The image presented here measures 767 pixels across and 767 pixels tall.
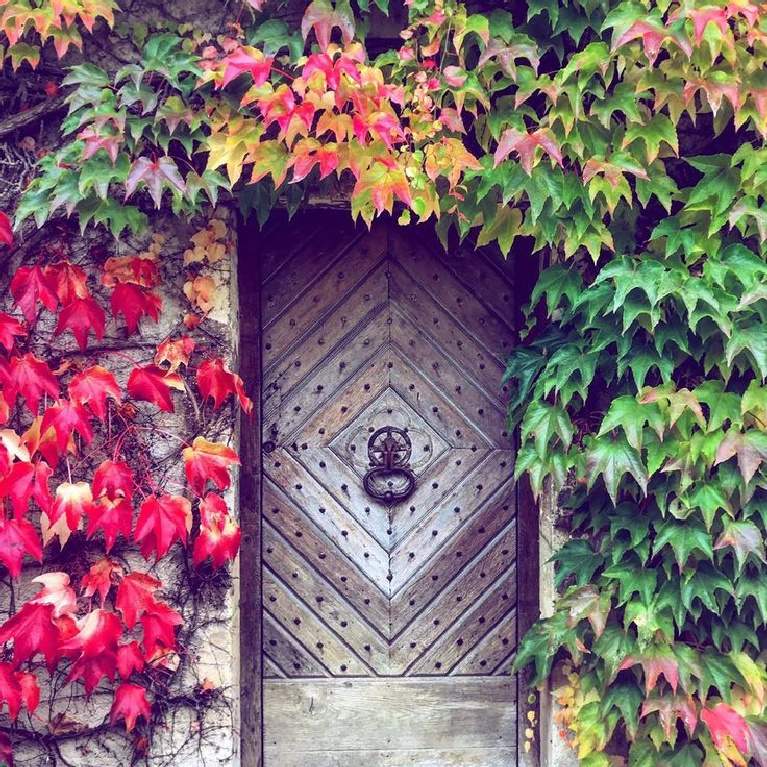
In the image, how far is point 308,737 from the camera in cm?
304

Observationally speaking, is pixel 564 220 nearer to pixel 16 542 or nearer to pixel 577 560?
pixel 577 560

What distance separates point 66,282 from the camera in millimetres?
2680

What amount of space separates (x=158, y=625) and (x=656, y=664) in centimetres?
143

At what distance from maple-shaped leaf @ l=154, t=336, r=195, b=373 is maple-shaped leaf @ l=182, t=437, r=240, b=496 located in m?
0.25

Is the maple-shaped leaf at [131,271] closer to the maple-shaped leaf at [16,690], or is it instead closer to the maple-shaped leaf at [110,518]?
the maple-shaped leaf at [110,518]

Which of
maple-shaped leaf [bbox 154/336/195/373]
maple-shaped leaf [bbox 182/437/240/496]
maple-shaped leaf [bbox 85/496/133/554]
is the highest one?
maple-shaped leaf [bbox 154/336/195/373]

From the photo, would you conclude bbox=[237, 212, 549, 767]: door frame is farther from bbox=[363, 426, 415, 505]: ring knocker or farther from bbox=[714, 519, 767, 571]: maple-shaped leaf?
bbox=[714, 519, 767, 571]: maple-shaped leaf

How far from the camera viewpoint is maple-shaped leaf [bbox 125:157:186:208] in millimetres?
2525

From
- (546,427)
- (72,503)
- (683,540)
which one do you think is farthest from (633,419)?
(72,503)

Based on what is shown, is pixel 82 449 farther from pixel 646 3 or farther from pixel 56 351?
pixel 646 3

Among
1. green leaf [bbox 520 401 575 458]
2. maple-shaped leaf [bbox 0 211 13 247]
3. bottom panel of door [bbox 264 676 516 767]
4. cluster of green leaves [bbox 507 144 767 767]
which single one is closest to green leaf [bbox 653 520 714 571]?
cluster of green leaves [bbox 507 144 767 767]

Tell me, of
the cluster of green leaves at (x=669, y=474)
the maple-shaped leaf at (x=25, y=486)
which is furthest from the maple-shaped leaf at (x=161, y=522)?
the cluster of green leaves at (x=669, y=474)

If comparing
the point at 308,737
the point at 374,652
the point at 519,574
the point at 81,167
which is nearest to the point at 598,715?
the point at 519,574

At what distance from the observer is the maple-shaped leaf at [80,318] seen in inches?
105
